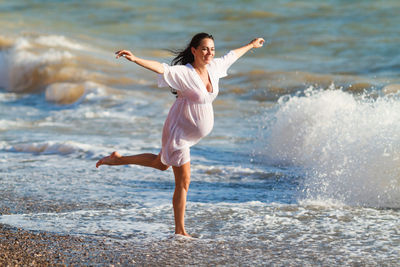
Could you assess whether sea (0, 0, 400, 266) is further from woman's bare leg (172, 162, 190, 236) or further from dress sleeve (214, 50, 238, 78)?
dress sleeve (214, 50, 238, 78)

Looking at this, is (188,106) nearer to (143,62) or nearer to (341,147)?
(143,62)

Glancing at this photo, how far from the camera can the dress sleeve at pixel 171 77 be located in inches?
179

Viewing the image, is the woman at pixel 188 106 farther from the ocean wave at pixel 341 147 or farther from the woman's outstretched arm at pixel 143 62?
the ocean wave at pixel 341 147

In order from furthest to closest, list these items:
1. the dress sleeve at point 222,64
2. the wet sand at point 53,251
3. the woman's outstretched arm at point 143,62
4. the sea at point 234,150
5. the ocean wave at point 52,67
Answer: the ocean wave at point 52,67 → the sea at point 234,150 → the dress sleeve at point 222,64 → the wet sand at point 53,251 → the woman's outstretched arm at point 143,62

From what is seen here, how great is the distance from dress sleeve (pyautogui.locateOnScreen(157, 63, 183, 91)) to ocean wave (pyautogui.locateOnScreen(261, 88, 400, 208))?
229 centimetres

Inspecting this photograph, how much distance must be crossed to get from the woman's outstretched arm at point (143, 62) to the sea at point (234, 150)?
127 centimetres

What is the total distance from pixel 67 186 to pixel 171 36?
1773 cm

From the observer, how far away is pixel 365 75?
16.5 metres

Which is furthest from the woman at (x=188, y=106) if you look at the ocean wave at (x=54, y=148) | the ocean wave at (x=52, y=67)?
the ocean wave at (x=52, y=67)

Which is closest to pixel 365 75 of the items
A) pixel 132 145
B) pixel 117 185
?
pixel 132 145

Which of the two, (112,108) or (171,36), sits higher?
(171,36)

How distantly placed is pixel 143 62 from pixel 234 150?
17.5 ft

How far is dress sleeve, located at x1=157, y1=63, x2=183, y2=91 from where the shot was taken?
179 inches

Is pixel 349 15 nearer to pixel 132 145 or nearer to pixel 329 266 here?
pixel 132 145
